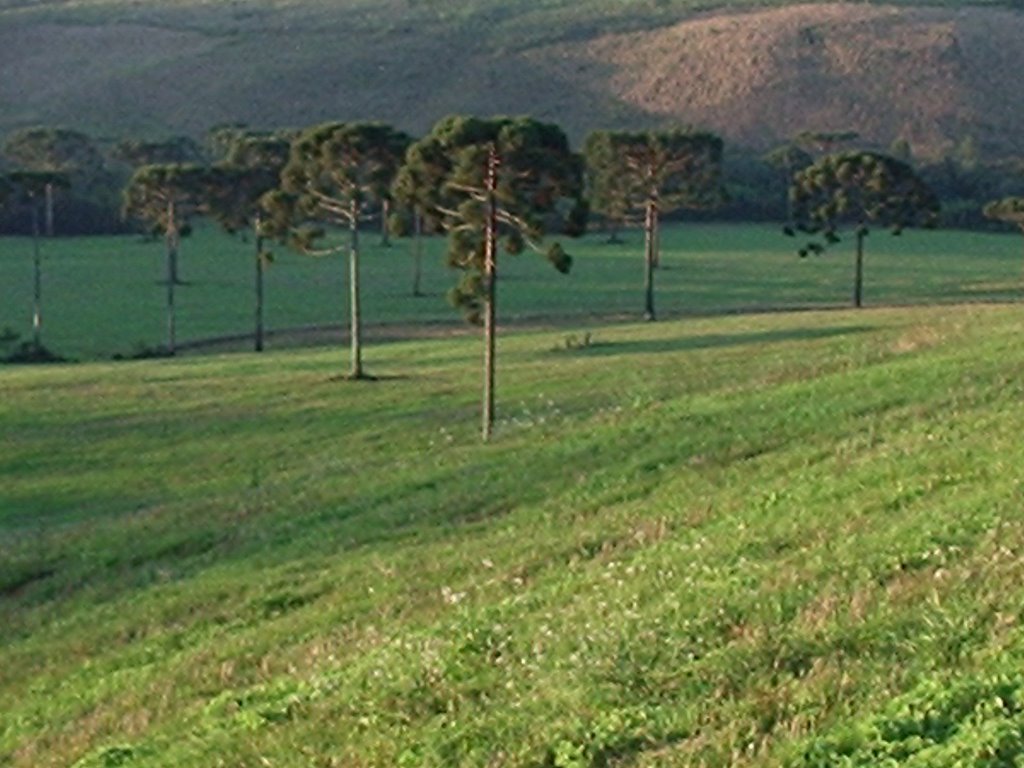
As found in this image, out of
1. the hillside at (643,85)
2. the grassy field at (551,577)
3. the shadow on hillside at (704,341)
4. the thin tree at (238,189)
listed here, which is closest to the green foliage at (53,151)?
the thin tree at (238,189)

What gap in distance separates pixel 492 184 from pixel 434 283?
52006 millimetres

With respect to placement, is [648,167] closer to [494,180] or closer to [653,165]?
[653,165]

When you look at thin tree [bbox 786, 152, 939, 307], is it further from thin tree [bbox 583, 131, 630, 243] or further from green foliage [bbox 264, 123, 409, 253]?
green foliage [bbox 264, 123, 409, 253]

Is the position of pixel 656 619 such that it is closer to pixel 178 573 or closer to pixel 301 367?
pixel 178 573

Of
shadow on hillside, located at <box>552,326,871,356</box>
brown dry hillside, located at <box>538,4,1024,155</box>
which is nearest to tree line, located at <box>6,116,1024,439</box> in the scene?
shadow on hillside, located at <box>552,326,871,356</box>

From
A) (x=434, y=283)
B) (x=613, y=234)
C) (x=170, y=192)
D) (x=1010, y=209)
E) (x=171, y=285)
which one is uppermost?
(x=170, y=192)

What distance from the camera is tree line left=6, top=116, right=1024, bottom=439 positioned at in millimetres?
36844

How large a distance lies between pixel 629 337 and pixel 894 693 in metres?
44.8

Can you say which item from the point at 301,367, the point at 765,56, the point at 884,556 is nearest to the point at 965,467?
the point at 884,556

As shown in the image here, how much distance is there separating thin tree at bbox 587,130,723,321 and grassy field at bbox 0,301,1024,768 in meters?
35.6

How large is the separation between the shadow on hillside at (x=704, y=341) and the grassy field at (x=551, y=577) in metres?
10.0

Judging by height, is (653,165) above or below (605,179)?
above

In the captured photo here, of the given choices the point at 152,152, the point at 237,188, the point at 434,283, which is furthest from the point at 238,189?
the point at 152,152

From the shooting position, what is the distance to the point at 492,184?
118 feet
